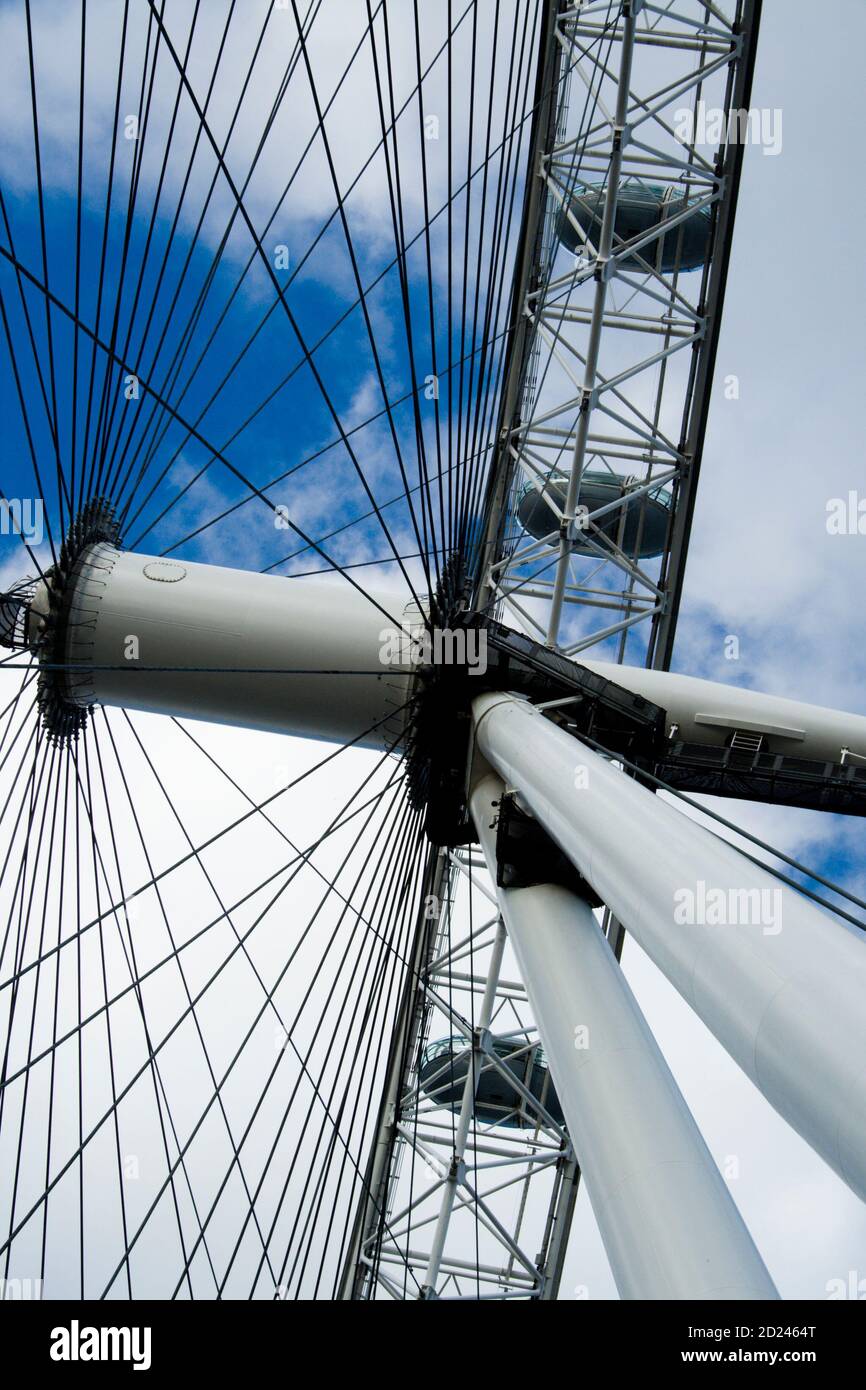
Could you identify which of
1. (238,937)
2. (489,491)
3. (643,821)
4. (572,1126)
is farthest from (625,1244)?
(489,491)

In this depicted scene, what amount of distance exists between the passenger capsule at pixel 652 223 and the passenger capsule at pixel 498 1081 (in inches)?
516

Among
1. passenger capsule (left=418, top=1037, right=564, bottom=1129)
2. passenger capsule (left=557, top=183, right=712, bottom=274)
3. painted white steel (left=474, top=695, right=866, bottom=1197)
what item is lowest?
passenger capsule (left=418, top=1037, right=564, bottom=1129)

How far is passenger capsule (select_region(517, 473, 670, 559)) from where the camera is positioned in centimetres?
1959

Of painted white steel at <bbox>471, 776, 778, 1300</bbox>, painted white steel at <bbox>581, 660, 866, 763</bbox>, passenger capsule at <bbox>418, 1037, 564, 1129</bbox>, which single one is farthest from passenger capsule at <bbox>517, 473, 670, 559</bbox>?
painted white steel at <bbox>471, 776, 778, 1300</bbox>

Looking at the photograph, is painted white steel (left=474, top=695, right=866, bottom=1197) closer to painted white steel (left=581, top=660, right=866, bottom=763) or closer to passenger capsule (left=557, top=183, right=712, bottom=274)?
painted white steel (left=581, top=660, right=866, bottom=763)

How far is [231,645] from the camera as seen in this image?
1166 cm

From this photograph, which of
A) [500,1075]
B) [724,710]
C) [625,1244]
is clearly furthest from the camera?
[500,1075]

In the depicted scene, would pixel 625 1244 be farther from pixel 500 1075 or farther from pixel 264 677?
pixel 500 1075

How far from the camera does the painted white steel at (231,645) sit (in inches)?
459

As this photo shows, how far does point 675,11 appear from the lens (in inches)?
716

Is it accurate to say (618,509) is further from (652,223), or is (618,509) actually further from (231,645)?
(231,645)

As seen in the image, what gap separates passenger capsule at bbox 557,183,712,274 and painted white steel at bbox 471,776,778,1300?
12.8m

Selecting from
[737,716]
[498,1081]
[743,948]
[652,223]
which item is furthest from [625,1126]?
[652,223]

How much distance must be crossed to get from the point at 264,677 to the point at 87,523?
7.88 feet
